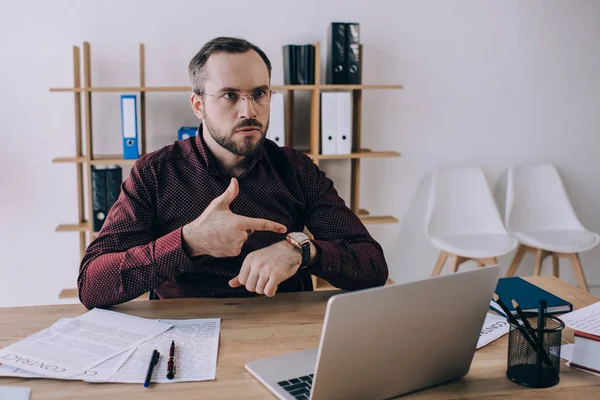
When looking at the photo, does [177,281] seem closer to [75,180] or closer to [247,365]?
[247,365]

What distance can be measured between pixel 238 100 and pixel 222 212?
480mm

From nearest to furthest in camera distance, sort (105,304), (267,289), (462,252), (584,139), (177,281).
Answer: (267,289)
(105,304)
(177,281)
(462,252)
(584,139)

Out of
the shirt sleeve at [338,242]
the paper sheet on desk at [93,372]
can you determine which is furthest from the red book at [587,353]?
the paper sheet on desk at [93,372]

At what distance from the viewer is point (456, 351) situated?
3.68ft

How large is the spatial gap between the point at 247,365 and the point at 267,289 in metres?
0.25

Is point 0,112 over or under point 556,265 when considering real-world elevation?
over

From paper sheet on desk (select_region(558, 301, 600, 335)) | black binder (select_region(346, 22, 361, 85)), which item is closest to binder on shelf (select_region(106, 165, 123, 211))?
black binder (select_region(346, 22, 361, 85))

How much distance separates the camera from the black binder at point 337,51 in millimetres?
3307

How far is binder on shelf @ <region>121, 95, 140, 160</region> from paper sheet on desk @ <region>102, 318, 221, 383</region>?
6.41 feet

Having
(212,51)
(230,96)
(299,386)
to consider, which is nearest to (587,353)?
(299,386)

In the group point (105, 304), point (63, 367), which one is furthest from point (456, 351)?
point (105, 304)

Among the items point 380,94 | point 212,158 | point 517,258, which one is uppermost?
point 380,94

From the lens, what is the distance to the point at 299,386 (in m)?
1.10

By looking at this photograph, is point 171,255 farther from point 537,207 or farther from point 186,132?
point 537,207
